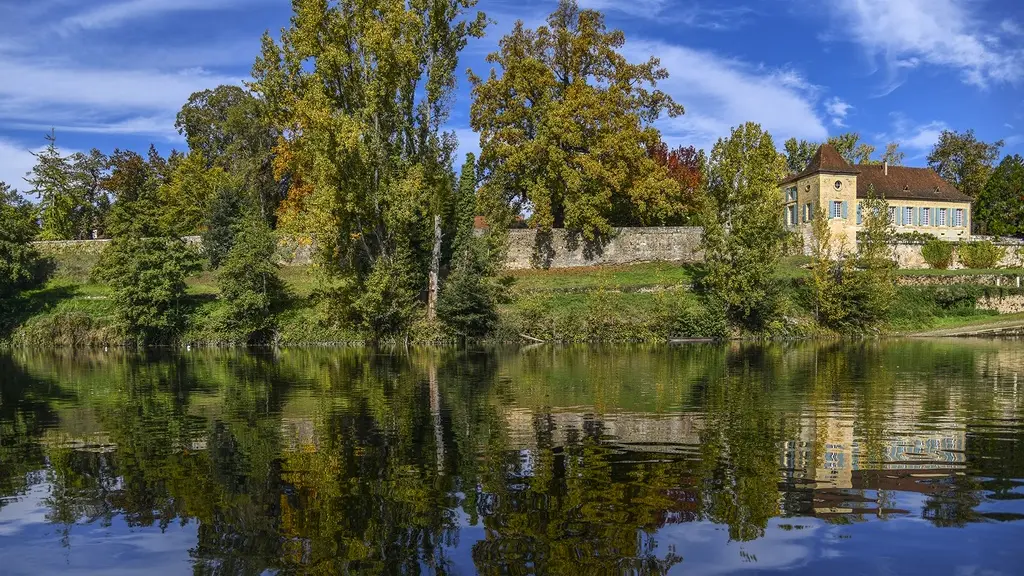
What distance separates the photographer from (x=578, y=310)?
43594mm

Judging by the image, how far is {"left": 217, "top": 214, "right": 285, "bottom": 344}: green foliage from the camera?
42.3 metres

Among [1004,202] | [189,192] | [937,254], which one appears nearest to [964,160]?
[1004,202]

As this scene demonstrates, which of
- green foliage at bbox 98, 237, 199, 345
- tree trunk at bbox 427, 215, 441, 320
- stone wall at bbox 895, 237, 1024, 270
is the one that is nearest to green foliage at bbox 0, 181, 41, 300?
green foliage at bbox 98, 237, 199, 345

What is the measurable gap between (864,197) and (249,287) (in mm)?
46454

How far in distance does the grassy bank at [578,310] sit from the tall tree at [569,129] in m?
4.65

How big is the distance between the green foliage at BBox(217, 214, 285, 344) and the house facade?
3644 centimetres

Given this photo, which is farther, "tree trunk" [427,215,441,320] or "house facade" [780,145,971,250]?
"house facade" [780,145,971,250]

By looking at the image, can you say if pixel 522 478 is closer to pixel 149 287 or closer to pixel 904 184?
pixel 149 287

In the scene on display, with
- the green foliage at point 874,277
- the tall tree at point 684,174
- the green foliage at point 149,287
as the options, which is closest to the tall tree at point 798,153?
the tall tree at point 684,174

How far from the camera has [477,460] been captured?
12.0 m

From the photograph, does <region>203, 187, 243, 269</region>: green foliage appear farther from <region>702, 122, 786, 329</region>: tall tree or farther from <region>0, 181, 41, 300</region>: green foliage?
<region>702, 122, 786, 329</region>: tall tree

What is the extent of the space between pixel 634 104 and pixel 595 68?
3.59 meters

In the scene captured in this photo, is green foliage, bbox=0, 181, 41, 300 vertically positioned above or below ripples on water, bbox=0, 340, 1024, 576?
above

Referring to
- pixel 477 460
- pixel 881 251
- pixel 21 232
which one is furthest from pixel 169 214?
pixel 477 460
